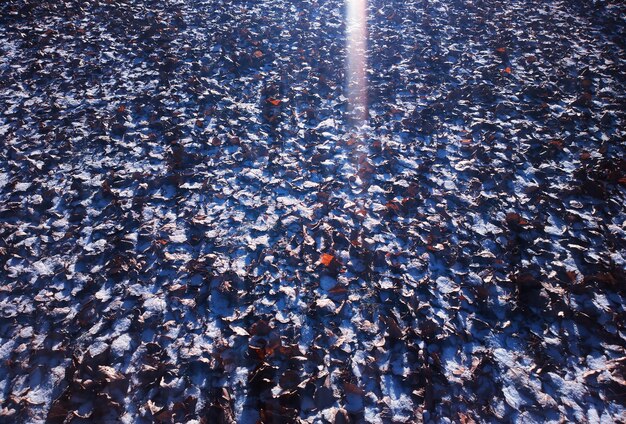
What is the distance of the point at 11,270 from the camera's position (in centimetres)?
300

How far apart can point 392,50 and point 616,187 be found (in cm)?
393

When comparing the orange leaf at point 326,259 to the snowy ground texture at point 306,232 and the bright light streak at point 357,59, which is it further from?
the bright light streak at point 357,59

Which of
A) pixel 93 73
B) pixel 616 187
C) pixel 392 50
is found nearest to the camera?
pixel 616 187

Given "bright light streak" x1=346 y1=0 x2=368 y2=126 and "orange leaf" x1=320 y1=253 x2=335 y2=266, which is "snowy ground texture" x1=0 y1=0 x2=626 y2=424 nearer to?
"orange leaf" x1=320 y1=253 x2=335 y2=266

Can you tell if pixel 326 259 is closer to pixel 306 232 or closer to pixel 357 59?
pixel 306 232

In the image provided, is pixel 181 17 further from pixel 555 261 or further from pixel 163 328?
pixel 555 261

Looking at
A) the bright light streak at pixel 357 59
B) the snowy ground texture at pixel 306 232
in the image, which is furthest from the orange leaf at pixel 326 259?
the bright light streak at pixel 357 59

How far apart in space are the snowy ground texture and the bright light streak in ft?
0.65

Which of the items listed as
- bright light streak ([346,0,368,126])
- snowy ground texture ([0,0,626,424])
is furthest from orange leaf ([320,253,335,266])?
bright light streak ([346,0,368,126])

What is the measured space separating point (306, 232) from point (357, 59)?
12.4ft

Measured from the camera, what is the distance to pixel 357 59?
19.1 feet

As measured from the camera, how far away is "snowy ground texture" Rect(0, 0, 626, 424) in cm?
245

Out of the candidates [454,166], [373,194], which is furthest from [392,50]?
[373,194]

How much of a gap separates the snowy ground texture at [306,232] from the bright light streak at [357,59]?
0.20 m
